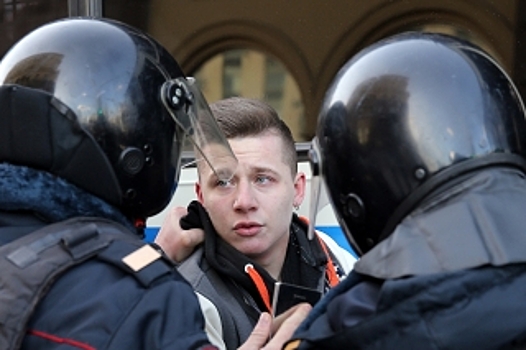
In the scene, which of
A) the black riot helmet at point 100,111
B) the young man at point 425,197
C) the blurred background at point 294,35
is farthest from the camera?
the blurred background at point 294,35

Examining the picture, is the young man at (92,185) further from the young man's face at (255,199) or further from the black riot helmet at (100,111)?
the young man's face at (255,199)

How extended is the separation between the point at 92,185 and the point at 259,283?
2.55 ft

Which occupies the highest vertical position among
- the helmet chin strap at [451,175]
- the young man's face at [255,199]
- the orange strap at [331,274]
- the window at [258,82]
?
the helmet chin strap at [451,175]

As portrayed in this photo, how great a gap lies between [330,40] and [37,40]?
2.12 m

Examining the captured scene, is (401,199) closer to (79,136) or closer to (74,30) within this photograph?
Result: (79,136)

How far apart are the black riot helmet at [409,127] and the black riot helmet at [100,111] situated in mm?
405

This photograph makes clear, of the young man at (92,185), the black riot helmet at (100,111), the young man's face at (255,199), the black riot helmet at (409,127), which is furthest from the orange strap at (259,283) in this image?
the black riot helmet at (409,127)

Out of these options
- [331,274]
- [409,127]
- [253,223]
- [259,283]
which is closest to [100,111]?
[409,127]

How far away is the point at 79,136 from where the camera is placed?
172 centimetres

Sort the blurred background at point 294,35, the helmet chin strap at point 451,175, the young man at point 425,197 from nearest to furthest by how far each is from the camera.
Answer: the young man at point 425,197 → the helmet chin strap at point 451,175 → the blurred background at point 294,35

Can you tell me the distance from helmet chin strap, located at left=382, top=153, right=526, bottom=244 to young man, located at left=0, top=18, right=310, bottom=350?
16.4 inches

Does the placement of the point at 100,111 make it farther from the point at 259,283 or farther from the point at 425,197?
Answer: the point at 259,283

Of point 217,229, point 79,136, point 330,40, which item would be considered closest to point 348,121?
point 79,136

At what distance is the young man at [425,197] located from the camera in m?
1.30
